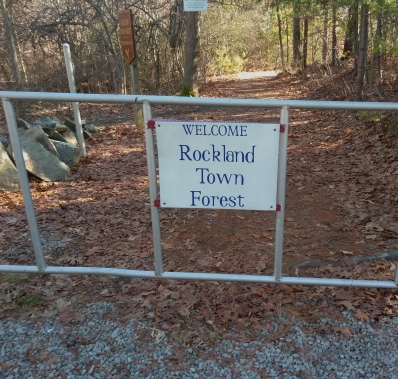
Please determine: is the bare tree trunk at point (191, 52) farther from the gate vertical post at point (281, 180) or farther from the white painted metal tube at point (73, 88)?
the gate vertical post at point (281, 180)

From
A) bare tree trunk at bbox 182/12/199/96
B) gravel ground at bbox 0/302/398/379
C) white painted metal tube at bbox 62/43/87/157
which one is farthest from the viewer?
bare tree trunk at bbox 182/12/199/96

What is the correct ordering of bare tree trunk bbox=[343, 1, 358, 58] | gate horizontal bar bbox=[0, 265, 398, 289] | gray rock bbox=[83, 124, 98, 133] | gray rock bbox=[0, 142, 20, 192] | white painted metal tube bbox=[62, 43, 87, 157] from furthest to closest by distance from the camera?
bare tree trunk bbox=[343, 1, 358, 58]
gray rock bbox=[83, 124, 98, 133]
white painted metal tube bbox=[62, 43, 87, 157]
gray rock bbox=[0, 142, 20, 192]
gate horizontal bar bbox=[0, 265, 398, 289]

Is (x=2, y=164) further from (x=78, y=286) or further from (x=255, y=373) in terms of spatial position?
(x=255, y=373)

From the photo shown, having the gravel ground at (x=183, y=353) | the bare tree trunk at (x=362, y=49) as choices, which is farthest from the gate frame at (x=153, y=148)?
the bare tree trunk at (x=362, y=49)

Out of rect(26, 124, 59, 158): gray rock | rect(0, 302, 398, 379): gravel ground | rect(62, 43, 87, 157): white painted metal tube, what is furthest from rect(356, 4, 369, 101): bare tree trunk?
rect(0, 302, 398, 379): gravel ground

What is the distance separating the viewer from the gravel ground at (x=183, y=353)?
2387mm

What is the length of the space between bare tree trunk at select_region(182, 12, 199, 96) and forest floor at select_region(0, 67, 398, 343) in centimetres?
662

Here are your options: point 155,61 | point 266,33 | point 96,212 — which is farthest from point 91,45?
point 266,33

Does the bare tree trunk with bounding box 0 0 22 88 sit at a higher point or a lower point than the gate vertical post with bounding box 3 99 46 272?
higher

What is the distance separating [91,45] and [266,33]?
16694 millimetres

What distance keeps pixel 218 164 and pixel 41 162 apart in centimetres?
455

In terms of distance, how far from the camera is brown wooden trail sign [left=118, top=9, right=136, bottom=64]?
8.26 meters

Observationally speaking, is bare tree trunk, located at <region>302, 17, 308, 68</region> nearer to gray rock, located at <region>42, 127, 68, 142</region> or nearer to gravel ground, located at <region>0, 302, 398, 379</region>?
gray rock, located at <region>42, 127, 68, 142</region>

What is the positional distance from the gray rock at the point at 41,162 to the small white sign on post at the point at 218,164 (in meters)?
4.16
